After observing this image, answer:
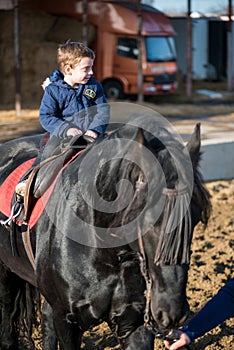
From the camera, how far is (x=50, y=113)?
411cm

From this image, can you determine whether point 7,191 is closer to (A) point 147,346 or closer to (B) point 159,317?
(A) point 147,346

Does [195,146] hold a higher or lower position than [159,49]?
higher

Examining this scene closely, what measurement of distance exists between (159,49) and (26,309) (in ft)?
54.1

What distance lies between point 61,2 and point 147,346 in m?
16.8

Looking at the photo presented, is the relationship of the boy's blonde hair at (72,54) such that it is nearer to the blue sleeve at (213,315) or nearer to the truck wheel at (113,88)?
the blue sleeve at (213,315)

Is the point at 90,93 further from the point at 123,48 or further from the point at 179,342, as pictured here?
the point at 123,48

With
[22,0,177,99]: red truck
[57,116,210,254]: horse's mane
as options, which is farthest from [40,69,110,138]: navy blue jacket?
[22,0,177,99]: red truck

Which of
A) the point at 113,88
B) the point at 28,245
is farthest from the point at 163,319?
the point at 113,88

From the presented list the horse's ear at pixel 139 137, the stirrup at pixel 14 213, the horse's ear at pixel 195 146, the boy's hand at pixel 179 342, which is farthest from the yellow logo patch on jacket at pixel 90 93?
the boy's hand at pixel 179 342

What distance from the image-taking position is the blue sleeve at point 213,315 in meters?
3.77

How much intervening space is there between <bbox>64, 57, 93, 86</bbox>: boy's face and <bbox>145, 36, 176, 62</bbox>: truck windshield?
53.6 feet

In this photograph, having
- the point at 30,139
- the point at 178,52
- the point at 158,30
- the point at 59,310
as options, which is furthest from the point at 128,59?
the point at 59,310

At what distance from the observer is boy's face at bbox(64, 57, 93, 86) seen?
3.97m

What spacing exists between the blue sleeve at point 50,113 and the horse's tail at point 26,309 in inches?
43.3
